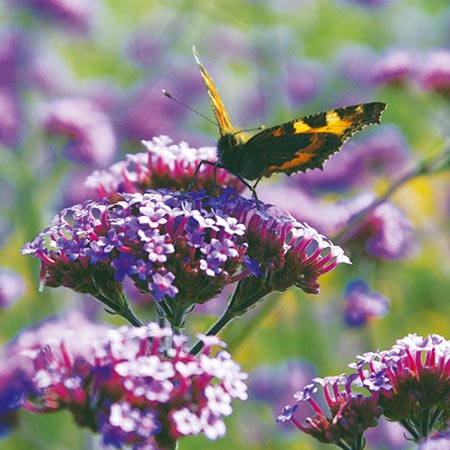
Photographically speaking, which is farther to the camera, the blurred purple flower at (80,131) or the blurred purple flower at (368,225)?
the blurred purple flower at (80,131)

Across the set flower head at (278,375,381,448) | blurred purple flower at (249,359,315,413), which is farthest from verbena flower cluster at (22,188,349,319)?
blurred purple flower at (249,359,315,413)

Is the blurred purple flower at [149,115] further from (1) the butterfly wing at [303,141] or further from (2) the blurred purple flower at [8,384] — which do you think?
(1) the butterfly wing at [303,141]

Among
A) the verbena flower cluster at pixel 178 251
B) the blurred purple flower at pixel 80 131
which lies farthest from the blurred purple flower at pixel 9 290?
the verbena flower cluster at pixel 178 251

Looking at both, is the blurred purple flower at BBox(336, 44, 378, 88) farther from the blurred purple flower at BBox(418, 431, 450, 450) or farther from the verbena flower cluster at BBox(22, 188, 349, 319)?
the blurred purple flower at BBox(418, 431, 450, 450)

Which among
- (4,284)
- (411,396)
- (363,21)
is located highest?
(363,21)

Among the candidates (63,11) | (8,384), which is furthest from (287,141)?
(63,11)

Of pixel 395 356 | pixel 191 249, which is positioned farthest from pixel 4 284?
pixel 395 356

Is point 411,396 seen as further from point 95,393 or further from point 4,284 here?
point 4,284
